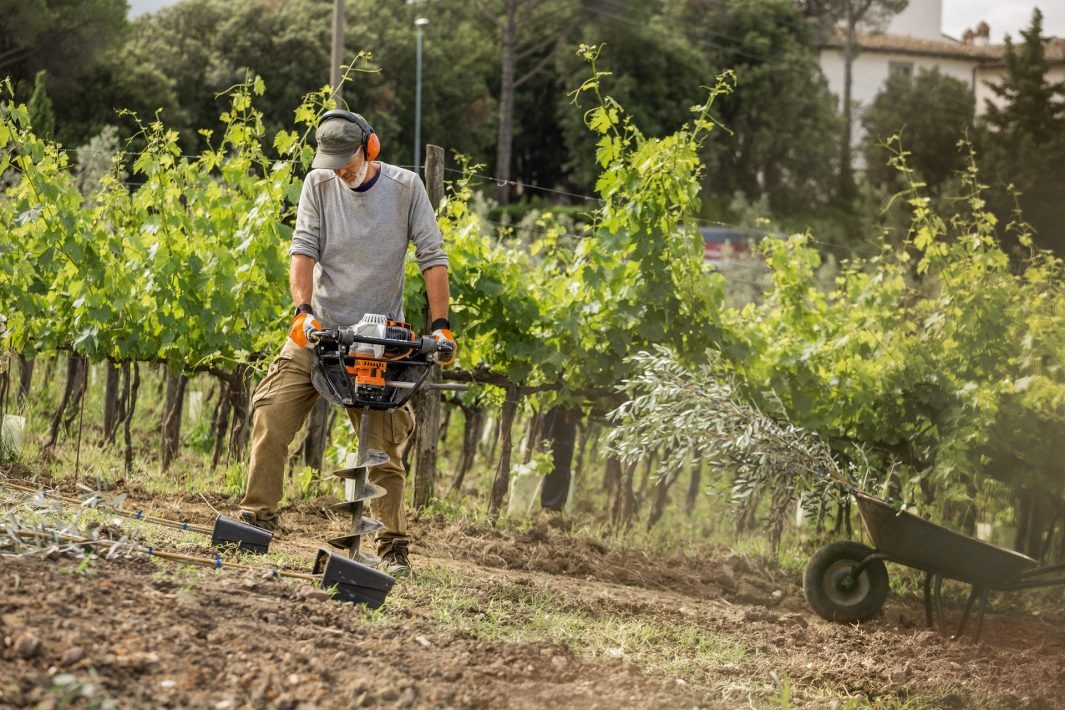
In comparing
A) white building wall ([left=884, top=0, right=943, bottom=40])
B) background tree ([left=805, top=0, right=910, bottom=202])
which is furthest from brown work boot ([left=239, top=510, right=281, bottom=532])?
white building wall ([left=884, top=0, right=943, bottom=40])

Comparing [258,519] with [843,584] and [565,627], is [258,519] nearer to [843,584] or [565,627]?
[565,627]

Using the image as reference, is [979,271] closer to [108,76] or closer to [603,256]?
[603,256]

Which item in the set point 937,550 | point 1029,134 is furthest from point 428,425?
point 1029,134

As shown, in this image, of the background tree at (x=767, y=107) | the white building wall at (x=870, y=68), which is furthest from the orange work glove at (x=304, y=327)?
the white building wall at (x=870, y=68)

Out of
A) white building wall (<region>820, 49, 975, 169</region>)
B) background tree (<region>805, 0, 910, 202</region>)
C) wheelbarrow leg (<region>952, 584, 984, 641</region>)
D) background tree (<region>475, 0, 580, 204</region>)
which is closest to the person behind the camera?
wheelbarrow leg (<region>952, 584, 984, 641</region>)

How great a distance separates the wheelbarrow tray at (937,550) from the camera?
5441 mm

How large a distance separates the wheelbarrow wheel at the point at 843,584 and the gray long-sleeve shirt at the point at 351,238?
7.02 feet

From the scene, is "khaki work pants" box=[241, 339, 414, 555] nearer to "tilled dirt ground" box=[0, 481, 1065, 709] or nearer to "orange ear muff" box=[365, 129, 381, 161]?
"tilled dirt ground" box=[0, 481, 1065, 709]

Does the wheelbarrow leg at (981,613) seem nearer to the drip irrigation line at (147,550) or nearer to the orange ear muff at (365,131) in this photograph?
the drip irrigation line at (147,550)

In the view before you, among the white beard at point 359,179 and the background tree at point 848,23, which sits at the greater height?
the background tree at point 848,23

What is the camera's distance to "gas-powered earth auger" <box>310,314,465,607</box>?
4.14 metres

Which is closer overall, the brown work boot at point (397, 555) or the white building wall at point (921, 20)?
the brown work boot at point (397, 555)

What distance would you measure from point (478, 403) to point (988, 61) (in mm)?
45726

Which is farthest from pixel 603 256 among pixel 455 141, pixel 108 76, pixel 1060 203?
pixel 455 141
